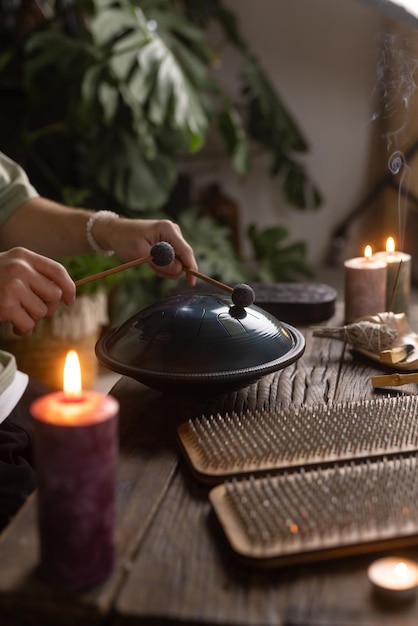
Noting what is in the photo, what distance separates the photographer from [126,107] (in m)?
2.89

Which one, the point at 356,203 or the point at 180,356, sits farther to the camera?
the point at 356,203

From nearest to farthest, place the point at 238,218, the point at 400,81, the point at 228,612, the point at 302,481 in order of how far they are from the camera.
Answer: the point at 228,612 < the point at 302,481 < the point at 400,81 < the point at 238,218

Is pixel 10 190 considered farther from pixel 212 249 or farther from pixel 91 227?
pixel 212 249

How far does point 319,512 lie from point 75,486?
0.26 meters

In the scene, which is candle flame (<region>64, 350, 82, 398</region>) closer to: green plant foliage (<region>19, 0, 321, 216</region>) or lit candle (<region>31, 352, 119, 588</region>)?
lit candle (<region>31, 352, 119, 588</region>)

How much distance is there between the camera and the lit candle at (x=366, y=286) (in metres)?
1.47

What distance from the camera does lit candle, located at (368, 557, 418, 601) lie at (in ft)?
2.15

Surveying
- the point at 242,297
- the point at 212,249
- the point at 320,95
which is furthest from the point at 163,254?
the point at 320,95

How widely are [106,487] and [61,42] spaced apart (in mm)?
2536

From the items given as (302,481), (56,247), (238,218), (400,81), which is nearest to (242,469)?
(302,481)

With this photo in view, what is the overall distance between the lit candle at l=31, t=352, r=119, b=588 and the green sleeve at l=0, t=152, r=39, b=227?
3.26ft

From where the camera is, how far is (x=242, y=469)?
87 centimetres

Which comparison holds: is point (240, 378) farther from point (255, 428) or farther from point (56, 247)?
point (56, 247)

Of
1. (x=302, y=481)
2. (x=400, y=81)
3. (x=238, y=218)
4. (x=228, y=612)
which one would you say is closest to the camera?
(x=228, y=612)
